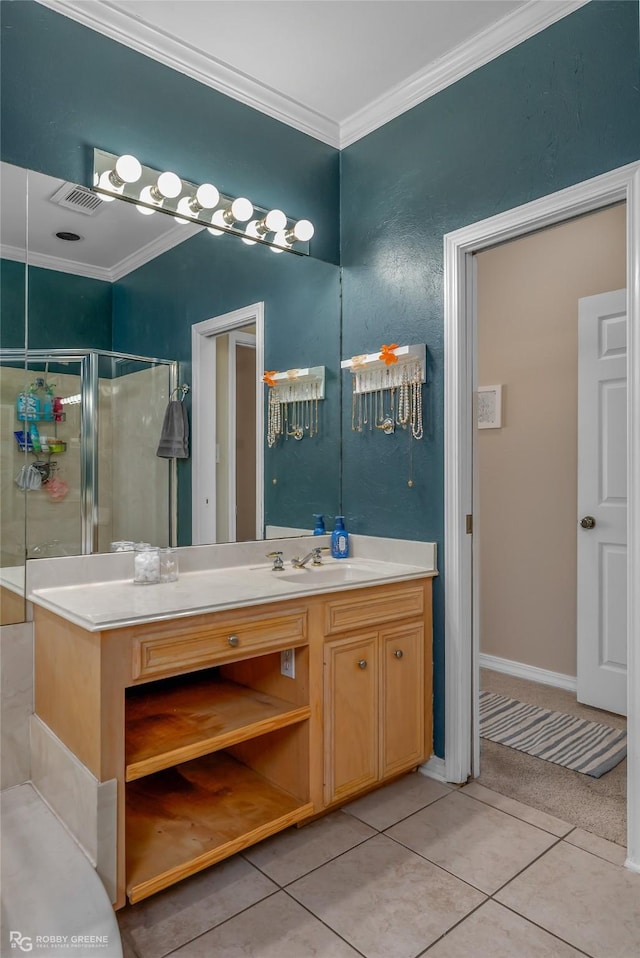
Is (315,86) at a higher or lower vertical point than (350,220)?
higher

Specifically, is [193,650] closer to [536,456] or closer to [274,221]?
[274,221]

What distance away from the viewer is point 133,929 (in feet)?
4.96

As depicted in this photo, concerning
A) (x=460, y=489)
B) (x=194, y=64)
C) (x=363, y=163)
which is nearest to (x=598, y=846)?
(x=460, y=489)

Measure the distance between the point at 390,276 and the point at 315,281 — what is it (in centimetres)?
35

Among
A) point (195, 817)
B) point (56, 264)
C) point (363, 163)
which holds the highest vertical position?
point (363, 163)

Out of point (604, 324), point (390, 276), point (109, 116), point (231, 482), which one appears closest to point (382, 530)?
point (231, 482)

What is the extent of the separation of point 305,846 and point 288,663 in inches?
21.2

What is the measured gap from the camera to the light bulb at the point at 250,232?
2.42m

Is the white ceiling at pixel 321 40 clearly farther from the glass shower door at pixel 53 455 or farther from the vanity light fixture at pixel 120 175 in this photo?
the glass shower door at pixel 53 455

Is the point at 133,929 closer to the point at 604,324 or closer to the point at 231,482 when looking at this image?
the point at 231,482

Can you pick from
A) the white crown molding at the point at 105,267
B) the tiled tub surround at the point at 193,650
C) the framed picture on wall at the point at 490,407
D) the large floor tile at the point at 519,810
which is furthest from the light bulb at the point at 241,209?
the large floor tile at the point at 519,810

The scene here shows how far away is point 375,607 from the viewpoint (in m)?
2.11

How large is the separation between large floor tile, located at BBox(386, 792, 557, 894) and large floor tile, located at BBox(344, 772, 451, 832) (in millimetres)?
39

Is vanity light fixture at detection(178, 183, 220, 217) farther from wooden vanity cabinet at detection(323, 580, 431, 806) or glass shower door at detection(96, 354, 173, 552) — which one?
wooden vanity cabinet at detection(323, 580, 431, 806)
